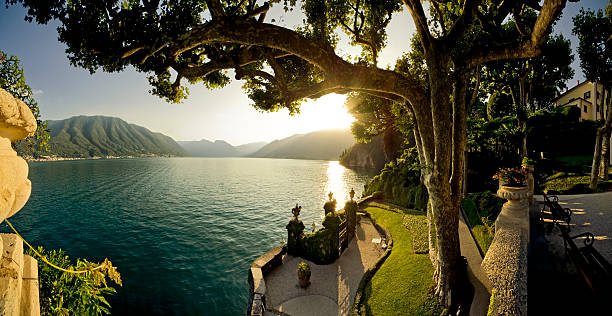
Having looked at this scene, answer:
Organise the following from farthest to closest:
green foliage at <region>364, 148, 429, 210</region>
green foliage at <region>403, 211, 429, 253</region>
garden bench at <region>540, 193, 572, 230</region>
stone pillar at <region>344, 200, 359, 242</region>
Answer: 1. green foliage at <region>364, 148, 429, 210</region>
2. stone pillar at <region>344, 200, 359, 242</region>
3. green foliage at <region>403, 211, 429, 253</region>
4. garden bench at <region>540, 193, 572, 230</region>

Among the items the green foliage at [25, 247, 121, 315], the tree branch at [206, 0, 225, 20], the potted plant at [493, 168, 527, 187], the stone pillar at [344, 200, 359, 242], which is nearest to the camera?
the green foliage at [25, 247, 121, 315]

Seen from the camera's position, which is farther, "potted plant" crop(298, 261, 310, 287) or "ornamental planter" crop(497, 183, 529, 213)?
"potted plant" crop(298, 261, 310, 287)

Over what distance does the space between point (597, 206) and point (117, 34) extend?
18248mm

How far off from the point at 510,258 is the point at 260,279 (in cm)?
885

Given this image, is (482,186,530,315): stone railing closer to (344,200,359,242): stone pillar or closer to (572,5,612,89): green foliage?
(344,200,359,242): stone pillar

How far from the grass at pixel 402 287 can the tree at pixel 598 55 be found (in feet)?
41.7

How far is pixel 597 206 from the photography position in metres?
9.09

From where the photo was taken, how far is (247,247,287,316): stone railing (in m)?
8.34

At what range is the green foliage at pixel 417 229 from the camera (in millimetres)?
11695

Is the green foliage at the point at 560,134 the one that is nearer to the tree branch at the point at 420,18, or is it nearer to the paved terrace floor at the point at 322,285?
the paved terrace floor at the point at 322,285

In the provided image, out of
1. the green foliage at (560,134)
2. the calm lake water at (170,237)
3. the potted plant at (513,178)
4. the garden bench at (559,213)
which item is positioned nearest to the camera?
the garden bench at (559,213)

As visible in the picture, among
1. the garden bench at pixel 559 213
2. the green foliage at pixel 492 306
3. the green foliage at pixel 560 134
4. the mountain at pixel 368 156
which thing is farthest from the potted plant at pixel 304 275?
the mountain at pixel 368 156

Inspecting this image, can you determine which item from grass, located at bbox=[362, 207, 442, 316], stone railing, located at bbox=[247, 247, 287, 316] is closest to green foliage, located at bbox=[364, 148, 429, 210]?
grass, located at bbox=[362, 207, 442, 316]

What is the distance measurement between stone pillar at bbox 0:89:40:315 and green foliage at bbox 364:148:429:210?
2010 centimetres
